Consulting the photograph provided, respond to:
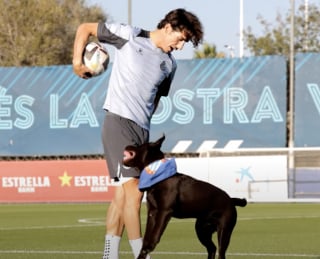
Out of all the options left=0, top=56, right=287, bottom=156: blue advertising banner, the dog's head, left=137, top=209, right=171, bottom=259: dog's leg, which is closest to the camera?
left=137, top=209, right=171, bottom=259: dog's leg

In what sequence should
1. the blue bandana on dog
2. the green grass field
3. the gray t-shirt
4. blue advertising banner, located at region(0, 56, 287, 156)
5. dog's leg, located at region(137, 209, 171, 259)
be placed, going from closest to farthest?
dog's leg, located at region(137, 209, 171, 259), the blue bandana on dog, the gray t-shirt, the green grass field, blue advertising banner, located at region(0, 56, 287, 156)

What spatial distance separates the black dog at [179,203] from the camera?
7.85 metres

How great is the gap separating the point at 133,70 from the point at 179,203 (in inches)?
42.9

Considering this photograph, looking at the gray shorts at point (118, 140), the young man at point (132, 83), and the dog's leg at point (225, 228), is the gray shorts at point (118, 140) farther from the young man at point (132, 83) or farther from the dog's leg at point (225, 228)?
the dog's leg at point (225, 228)

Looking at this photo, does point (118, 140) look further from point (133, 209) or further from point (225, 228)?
point (225, 228)

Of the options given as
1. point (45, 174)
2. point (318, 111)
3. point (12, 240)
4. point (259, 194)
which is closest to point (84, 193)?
point (45, 174)

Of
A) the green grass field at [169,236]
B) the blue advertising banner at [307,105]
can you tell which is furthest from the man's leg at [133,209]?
the blue advertising banner at [307,105]

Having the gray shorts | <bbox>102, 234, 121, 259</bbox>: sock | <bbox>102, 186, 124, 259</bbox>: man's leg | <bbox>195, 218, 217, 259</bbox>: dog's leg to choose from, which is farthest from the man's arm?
<bbox>195, 218, 217, 259</bbox>: dog's leg

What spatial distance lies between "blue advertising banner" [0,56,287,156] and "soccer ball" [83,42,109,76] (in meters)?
21.5

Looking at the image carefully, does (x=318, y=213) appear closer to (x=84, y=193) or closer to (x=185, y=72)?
(x=84, y=193)

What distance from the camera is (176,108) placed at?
30781 millimetres

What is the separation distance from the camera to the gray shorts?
8.24 m

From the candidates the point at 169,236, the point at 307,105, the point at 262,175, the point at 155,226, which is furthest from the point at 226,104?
the point at 155,226

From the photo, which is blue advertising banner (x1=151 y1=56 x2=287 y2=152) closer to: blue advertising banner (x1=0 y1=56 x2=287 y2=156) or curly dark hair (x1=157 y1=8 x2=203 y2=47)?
blue advertising banner (x1=0 y1=56 x2=287 y2=156)
